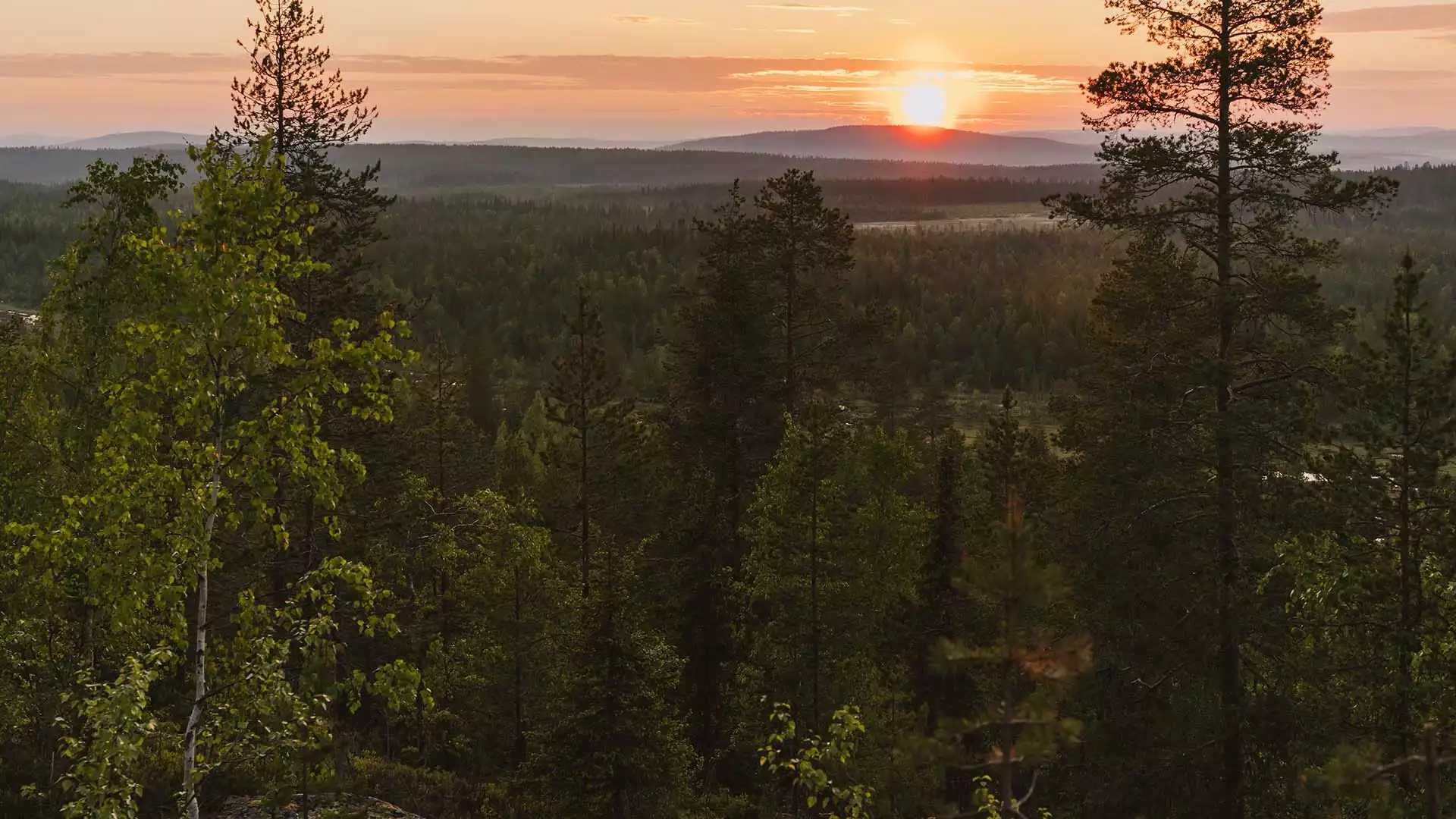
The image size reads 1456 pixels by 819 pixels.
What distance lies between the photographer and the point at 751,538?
84.9 ft

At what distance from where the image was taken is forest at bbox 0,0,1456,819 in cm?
1026

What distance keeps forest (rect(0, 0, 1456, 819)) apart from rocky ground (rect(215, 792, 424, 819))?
284 mm

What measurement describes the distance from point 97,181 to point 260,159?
10.4 metres

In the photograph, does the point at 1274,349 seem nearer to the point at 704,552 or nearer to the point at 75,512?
the point at 704,552

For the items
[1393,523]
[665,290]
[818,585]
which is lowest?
[818,585]

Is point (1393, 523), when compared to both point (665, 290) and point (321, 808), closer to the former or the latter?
point (321, 808)

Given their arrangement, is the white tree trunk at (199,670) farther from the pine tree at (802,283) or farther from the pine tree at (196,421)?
the pine tree at (802,283)

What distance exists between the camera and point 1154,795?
2041cm

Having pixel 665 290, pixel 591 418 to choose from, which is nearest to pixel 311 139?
pixel 591 418

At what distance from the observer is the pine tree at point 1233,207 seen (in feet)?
56.6

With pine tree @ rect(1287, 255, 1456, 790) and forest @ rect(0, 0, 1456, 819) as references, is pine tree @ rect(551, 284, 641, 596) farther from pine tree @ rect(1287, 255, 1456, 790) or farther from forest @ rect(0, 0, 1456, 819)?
pine tree @ rect(1287, 255, 1456, 790)

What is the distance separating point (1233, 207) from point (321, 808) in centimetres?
1961

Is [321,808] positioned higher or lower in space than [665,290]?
lower

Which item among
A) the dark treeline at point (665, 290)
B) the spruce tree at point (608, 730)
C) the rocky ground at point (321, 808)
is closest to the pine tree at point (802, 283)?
the spruce tree at point (608, 730)
